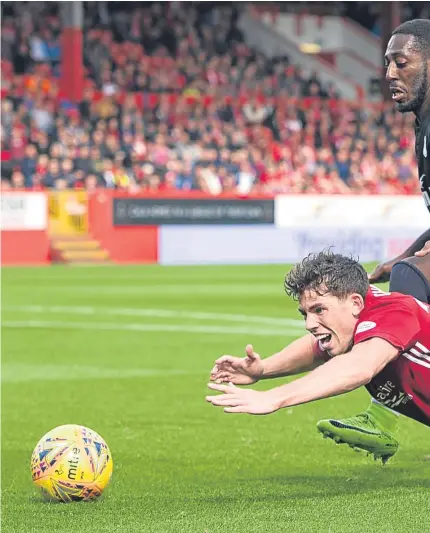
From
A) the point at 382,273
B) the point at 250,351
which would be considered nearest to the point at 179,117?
the point at 382,273

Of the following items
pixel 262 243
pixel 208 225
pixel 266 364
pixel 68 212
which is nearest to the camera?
pixel 266 364

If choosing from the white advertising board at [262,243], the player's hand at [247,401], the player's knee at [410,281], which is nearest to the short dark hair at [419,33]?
the player's knee at [410,281]

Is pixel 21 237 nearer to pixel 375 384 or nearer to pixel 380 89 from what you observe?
pixel 380 89

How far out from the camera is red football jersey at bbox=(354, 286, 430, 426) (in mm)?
5398

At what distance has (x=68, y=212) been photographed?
1225 inches

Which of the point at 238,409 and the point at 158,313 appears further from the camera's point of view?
the point at 158,313

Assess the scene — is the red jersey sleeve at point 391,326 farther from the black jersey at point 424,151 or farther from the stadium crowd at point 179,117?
the stadium crowd at point 179,117

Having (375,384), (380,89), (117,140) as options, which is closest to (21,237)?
(117,140)

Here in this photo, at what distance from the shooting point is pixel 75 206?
31.1 meters

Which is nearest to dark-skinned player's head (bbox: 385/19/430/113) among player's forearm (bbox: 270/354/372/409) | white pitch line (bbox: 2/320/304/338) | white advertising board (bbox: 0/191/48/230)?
player's forearm (bbox: 270/354/372/409)

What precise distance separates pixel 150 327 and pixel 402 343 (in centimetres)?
1179

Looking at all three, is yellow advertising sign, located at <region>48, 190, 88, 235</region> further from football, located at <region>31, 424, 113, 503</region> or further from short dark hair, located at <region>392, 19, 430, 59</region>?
football, located at <region>31, 424, 113, 503</region>

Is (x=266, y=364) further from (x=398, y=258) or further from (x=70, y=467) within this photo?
(x=398, y=258)

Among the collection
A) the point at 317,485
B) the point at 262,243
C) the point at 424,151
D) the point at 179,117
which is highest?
the point at 179,117
